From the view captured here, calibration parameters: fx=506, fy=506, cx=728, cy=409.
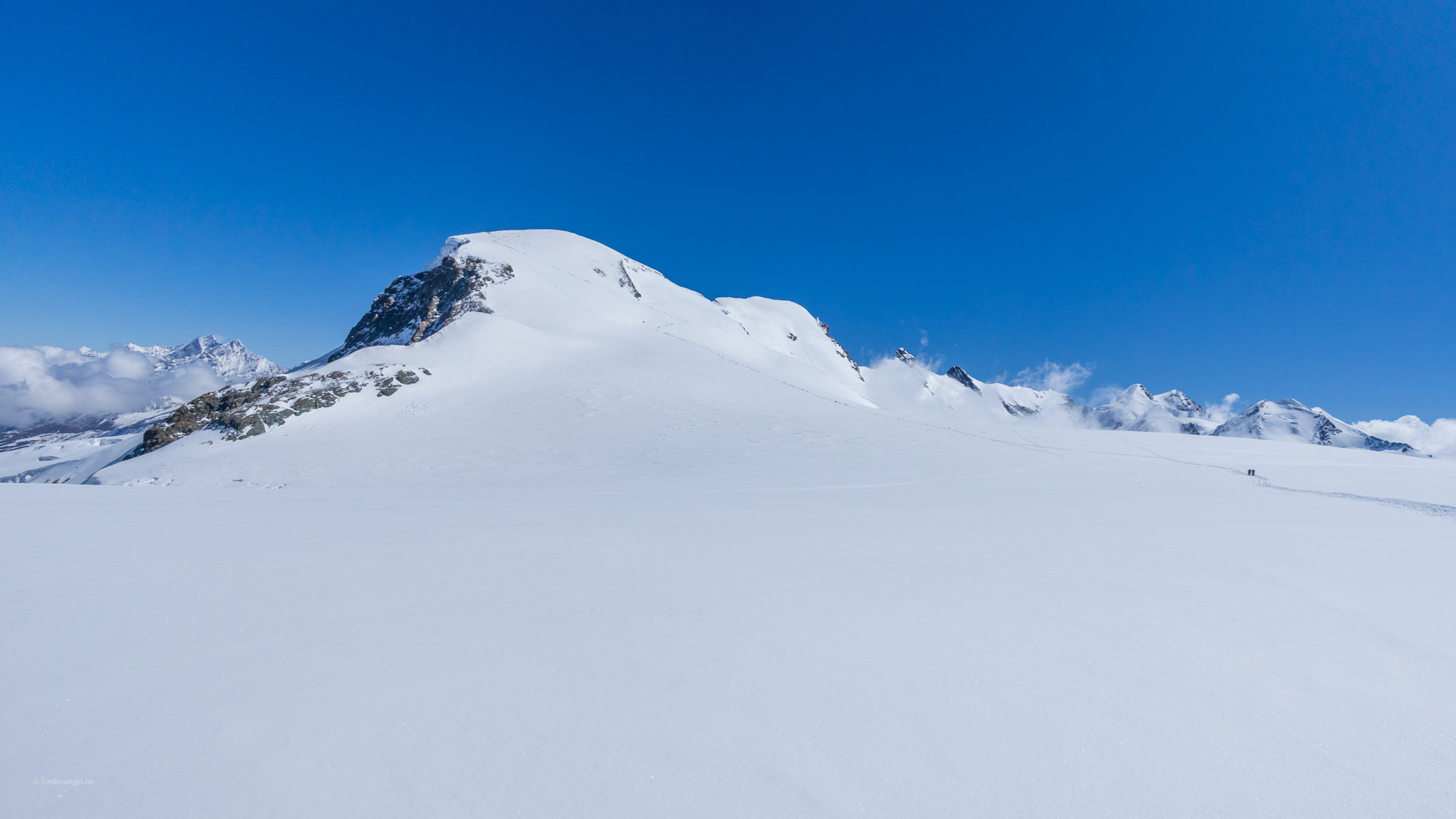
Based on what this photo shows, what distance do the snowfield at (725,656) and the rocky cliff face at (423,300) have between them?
1534 inches

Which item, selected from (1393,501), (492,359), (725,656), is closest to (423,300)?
(492,359)

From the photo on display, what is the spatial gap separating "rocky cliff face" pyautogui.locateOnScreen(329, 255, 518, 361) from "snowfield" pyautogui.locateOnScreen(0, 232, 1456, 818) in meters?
39.0

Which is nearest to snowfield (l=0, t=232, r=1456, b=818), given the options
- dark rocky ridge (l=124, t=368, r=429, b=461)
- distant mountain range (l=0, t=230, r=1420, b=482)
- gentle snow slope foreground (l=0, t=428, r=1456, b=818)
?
gentle snow slope foreground (l=0, t=428, r=1456, b=818)

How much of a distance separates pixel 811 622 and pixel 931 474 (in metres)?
9.87

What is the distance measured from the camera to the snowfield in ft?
7.70

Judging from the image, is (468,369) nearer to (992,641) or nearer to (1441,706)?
(992,641)

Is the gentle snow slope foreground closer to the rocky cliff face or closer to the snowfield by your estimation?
the snowfield

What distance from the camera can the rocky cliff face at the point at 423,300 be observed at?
4438 cm

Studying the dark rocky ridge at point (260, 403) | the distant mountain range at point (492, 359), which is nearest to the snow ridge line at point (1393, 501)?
the distant mountain range at point (492, 359)

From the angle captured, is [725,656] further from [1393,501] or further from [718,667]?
[1393,501]

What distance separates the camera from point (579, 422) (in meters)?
22.0

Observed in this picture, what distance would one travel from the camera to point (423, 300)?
157 ft

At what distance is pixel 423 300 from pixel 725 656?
5424cm

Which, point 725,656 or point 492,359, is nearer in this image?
point 725,656
